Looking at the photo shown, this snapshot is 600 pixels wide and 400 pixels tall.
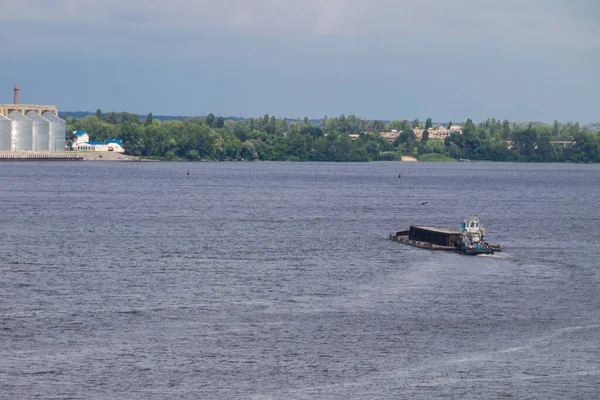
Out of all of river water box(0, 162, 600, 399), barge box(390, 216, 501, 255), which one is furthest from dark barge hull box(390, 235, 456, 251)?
river water box(0, 162, 600, 399)

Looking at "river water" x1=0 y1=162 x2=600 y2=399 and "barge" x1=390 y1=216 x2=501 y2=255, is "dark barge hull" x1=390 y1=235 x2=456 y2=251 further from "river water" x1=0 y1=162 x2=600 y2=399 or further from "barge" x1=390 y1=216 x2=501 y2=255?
"river water" x1=0 y1=162 x2=600 y2=399

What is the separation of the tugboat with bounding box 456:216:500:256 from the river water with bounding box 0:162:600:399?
1.64m

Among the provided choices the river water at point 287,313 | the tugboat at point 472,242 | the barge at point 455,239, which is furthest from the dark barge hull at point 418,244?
the tugboat at point 472,242

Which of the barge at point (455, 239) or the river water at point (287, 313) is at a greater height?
the barge at point (455, 239)

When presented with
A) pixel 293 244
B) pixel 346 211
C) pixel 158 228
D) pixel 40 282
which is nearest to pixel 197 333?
pixel 40 282

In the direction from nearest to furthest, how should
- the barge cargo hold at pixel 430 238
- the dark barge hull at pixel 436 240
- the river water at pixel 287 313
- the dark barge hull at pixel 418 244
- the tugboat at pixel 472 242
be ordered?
the river water at pixel 287 313
the tugboat at pixel 472 242
the dark barge hull at pixel 436 240
the dark barge hull at pixel 418 244
the barge cargo hold at pixel 430 238

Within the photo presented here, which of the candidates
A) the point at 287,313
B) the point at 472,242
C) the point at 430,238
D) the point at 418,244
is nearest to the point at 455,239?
the point at 418,244

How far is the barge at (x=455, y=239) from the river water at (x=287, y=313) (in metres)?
1.54

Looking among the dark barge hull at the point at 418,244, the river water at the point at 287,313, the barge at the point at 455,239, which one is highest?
the barge at the point at 455,239

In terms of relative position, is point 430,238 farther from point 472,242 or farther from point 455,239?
point 472,242

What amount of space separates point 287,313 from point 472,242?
29.4m

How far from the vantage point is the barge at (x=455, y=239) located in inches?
3248

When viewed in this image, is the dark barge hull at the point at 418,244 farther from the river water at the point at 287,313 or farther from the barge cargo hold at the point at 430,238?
the river water at the point at 287,313

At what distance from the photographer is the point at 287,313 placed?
56469mm
